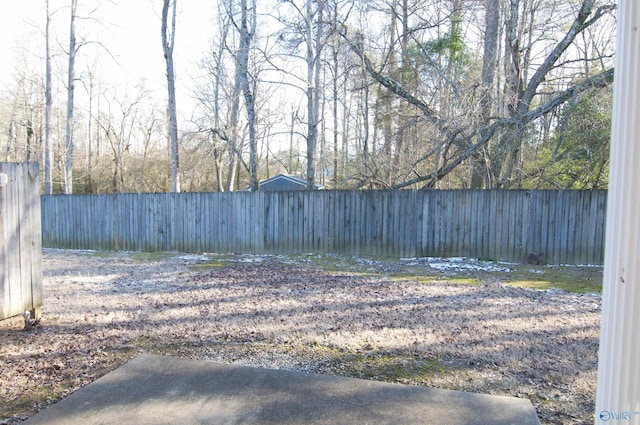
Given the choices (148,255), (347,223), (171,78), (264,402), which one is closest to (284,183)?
(171,78)

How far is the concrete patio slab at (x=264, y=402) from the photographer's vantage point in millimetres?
2109

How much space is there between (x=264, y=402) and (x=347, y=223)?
702cm

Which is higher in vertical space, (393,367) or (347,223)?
(347,223)

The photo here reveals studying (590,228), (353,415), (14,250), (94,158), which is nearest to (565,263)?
(590,228)

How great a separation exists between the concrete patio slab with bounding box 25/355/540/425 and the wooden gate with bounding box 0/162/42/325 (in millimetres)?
1504

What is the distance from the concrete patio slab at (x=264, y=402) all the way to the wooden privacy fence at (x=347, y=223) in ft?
21.0

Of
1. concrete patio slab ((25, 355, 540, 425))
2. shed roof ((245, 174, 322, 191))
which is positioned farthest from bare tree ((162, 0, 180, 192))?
concrete patio slab ((25, 355, 540, 425))

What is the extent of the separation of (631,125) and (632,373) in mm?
582

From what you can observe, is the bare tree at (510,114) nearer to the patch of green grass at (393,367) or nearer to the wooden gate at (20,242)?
the patch of green grass at (393,367)

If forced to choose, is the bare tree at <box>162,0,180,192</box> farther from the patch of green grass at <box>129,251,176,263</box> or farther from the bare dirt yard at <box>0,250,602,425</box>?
the bare dirt yard at <box>0,250,602,425</box>

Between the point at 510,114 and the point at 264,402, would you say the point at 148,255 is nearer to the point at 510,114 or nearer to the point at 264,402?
the point at 264,402

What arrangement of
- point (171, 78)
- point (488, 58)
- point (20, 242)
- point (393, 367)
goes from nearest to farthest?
1. point (393, 367)
2. point (20, 242)
3. point (488, 58)
4. point (171, 78)

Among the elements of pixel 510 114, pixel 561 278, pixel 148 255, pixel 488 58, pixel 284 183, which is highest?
pixel 488 58

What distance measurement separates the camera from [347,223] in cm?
920
